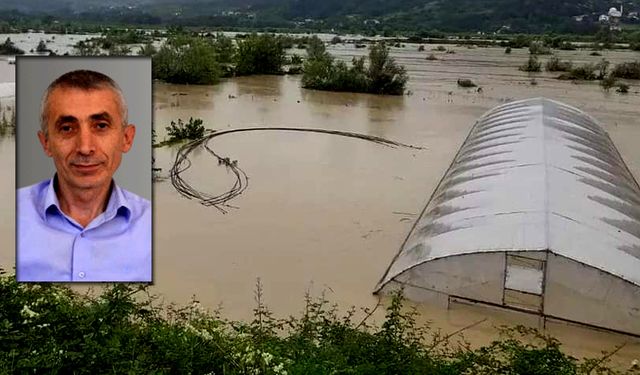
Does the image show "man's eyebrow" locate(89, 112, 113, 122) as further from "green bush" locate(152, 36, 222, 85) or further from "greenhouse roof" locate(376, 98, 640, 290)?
"green bush" locate(152, 36, 222, 85)

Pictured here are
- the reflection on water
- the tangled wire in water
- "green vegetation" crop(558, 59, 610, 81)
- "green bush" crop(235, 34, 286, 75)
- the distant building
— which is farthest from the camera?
the distant building

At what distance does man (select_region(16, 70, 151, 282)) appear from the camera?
11.7ft

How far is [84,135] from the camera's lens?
3557 mm

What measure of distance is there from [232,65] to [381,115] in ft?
45.6

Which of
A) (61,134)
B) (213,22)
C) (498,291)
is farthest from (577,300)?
(213,22)

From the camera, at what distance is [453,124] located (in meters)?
20.0

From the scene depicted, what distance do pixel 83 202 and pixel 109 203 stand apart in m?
0.13

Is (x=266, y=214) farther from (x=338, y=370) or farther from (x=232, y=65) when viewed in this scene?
(x=232, y=65)

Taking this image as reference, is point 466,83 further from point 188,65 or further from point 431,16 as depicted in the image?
point 431,16

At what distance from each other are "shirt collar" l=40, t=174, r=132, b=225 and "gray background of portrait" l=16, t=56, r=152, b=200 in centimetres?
4

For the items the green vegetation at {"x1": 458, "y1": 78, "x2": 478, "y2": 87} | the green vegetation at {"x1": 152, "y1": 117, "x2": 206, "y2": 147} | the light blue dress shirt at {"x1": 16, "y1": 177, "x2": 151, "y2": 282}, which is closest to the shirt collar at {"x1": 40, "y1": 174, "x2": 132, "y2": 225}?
the light blue dress shirt at {"x1": 16, "y1": 177, "x2": 151, "y2": 282}

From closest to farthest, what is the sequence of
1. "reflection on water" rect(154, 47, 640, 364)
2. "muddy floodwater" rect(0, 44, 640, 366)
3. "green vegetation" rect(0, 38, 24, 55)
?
1. "muddy floodwater" rect(0, 44, 640, 366)
2. "reflection on water" rect(154, 47, 640, 364)
3. "green vegetation" rect(0, 38, 24, 55)

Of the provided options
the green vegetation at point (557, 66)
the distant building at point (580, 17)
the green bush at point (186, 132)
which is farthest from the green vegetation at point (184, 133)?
the distant building at point (580, 17)

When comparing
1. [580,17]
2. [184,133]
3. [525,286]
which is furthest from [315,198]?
[580,17]
